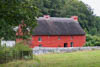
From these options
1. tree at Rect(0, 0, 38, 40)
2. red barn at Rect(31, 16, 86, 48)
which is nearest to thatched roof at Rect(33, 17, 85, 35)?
red barn at Rect(31, 16, 86, 48)

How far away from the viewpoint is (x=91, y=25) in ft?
291

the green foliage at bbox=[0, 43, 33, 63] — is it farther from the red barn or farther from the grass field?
the red barn

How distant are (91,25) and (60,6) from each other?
12617 millimetres

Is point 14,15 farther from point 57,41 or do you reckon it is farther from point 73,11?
point 73,11

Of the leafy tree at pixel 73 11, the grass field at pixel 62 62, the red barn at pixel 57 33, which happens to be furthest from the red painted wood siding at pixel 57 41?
the grass field at pixel 62 62

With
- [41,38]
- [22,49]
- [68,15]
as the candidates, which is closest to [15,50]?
[22,49]

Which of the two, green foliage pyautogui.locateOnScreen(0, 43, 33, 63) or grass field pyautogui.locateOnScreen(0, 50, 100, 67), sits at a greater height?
green foliage pyautogui.locateOnScreen(0, 43, 33, 63)

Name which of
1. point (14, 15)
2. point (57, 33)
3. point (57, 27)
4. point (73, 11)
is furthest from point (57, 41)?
point (14, 15)

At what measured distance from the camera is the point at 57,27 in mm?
57875

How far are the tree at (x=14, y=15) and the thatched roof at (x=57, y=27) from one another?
122 feet

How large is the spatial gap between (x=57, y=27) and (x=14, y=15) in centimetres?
4208

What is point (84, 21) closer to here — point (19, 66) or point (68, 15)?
point (68, 15)

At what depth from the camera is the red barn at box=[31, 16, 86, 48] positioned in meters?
54.6

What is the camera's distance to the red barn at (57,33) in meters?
54.6
